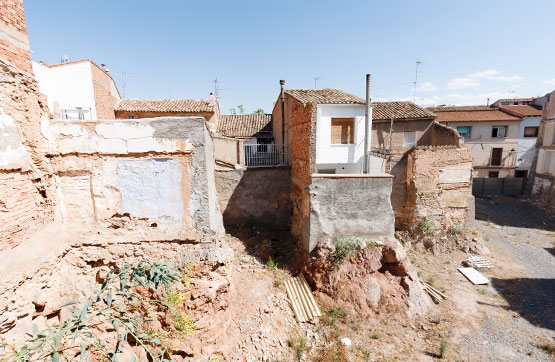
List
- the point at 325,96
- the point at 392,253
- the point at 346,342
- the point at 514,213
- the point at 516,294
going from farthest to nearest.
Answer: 1. the point at 514,213
2. the point at 325,96
3. the point at 516,294
4. the point at 392,253
5. the point at 346,342

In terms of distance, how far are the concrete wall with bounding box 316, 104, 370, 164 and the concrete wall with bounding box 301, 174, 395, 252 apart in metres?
3.63

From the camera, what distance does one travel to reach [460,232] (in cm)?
1302

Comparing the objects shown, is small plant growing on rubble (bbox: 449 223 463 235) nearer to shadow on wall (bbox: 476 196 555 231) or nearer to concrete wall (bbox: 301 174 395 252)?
concrete wall (bbox: 301 174 395 252)

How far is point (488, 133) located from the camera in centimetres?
2359

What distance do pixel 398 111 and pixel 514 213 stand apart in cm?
1204

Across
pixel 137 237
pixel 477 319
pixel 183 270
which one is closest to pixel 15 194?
pixel 137 237

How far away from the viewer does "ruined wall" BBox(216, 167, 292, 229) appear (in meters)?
12.5

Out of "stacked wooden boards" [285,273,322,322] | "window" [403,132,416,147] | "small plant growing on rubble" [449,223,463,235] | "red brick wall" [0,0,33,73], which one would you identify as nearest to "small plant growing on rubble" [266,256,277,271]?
"stacked wooden boards" [285,273,322,322]

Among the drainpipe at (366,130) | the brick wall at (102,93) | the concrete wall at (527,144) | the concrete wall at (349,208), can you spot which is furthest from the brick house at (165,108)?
the concrete wall at (527,144)

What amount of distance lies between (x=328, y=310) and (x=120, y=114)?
1826 cm

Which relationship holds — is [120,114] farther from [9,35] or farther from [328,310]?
[328,310]

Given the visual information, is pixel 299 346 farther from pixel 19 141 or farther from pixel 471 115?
pixel 471 115

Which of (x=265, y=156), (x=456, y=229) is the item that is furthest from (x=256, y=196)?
(x=456, y=229)

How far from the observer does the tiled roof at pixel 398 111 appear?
16.0 meters
